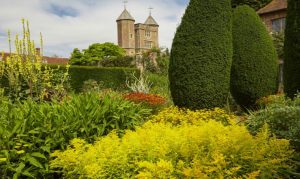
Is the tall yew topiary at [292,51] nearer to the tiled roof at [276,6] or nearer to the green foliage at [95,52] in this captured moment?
the tiled roof at [276,6]

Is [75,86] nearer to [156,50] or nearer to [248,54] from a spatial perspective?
[156,50]

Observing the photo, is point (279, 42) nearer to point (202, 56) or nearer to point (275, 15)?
point (275, 15)

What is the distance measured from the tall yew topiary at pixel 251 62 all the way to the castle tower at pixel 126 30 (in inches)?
2798

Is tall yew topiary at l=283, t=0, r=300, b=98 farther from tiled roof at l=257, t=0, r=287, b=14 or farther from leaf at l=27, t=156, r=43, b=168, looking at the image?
tiled roof at l=257, t=0, r=287, b=14

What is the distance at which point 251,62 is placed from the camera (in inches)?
466

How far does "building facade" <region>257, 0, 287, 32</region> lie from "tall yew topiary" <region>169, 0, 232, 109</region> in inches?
644

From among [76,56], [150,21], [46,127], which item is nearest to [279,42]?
[46,127]

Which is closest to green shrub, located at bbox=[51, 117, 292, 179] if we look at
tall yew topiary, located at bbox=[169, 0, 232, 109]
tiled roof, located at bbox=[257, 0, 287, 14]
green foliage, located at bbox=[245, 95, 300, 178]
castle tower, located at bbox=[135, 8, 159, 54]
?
green foliage, located at bbox=[245, 95, 300, 178]

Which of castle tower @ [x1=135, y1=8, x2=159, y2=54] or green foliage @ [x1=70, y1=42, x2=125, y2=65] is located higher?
castle tower @ [x1=135, y1=8, x2=159, y2=54]

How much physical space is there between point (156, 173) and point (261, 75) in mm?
9265

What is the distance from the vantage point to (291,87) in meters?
9.80

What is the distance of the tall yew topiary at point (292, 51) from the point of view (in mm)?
9680

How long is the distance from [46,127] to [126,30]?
79.2 metres

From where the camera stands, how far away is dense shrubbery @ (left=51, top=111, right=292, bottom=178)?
11.2ft
